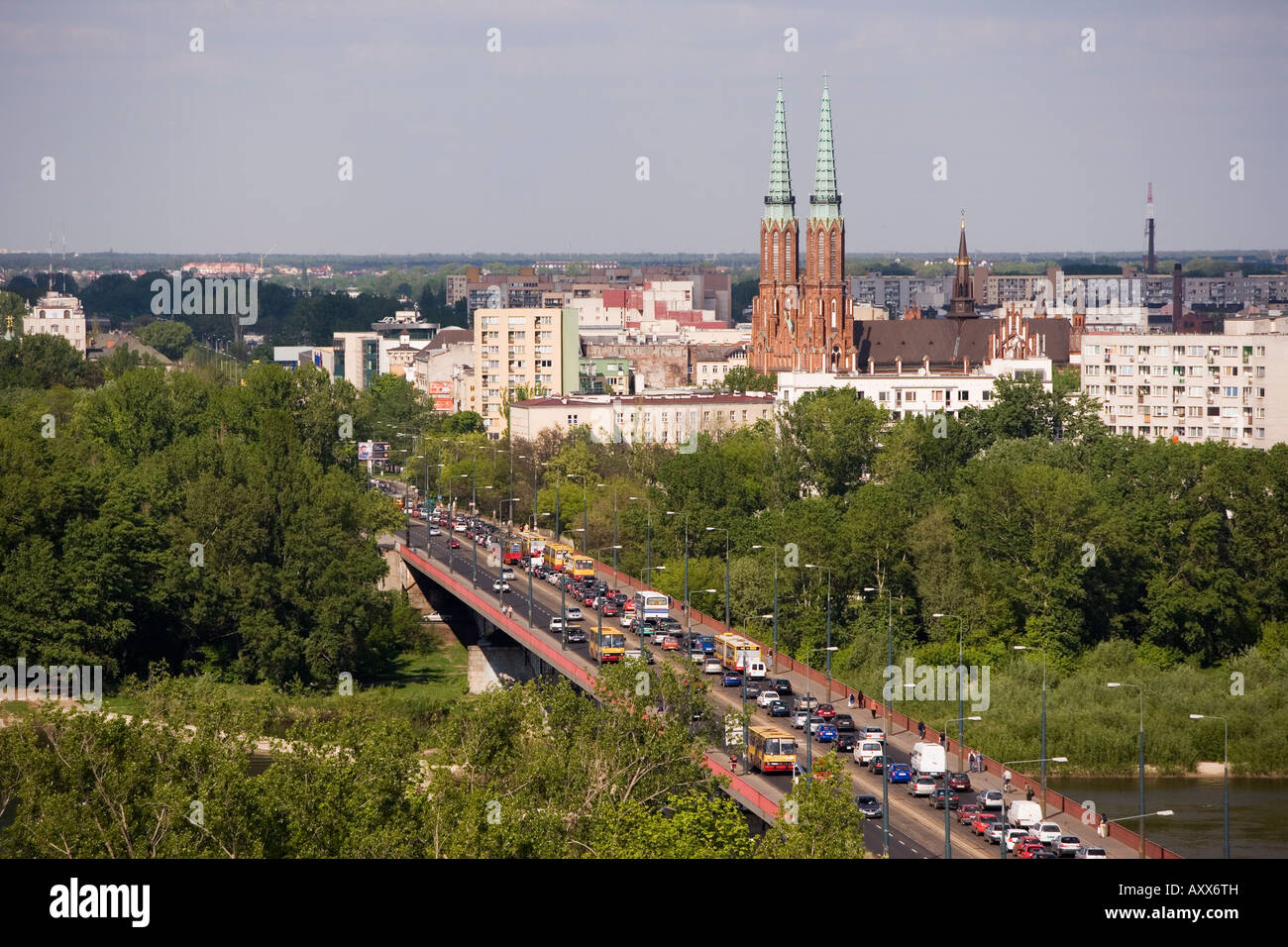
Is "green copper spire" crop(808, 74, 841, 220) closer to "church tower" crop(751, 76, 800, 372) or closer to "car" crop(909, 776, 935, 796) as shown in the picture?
"church tower" crop(751, 76, 800, 372)

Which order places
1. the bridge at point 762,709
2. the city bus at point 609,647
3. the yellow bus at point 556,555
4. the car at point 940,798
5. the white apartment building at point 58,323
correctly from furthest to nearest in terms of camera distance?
1. the white apartment building at point 58,323
2. the yellow bus at point 556,555
3. the city bus at point 609,647
4. the car at point 940,798
5. the bridge at point 762,709

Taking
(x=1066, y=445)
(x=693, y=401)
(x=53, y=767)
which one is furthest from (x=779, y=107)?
(x=53, y=767)

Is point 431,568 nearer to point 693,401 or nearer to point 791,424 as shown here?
point 791,424

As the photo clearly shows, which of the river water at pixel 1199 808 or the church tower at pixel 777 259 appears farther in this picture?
the church tower at pixel 777 259

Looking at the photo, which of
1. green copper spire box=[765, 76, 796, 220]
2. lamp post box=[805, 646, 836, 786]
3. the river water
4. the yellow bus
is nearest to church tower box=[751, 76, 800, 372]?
green copper spire box=[765, 76, 796, 220]

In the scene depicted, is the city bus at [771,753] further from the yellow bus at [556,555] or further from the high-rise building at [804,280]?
the high-rise building at [804,280]

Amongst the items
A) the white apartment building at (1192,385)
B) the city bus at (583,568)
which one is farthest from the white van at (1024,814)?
the white apartment building at (1192,385)

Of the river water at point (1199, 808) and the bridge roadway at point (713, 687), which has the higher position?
the bridge roadway at point (713, 687)
